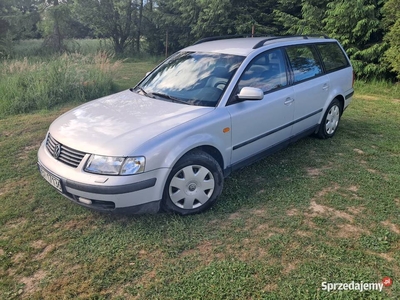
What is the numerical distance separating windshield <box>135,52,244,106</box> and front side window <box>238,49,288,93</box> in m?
0.16

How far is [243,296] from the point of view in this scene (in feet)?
7.50

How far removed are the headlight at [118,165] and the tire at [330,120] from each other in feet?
10.9

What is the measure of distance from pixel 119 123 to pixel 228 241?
1474 millimetres

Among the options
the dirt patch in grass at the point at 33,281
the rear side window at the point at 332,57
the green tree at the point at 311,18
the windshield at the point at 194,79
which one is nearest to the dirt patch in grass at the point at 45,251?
the dirt patch in grass at the point at 33,281

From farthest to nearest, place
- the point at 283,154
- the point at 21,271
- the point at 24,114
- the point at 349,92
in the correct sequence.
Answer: the point at 24,114, the point at 349,92, the point at 283,154, the point at 21,271

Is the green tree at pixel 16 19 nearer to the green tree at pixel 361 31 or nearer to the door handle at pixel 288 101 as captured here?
the green tree at pixel 361 31

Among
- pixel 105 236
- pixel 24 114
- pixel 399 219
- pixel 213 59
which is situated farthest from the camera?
pixel 24 114

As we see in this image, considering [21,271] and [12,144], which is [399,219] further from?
[12,144]

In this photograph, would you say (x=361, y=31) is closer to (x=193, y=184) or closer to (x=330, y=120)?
(x=330, y=120)

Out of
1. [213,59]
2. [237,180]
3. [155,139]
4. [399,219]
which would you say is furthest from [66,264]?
[399,219]

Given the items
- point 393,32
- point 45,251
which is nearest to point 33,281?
point 45,251

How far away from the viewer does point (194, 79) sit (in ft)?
12.3

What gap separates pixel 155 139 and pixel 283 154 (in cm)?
241

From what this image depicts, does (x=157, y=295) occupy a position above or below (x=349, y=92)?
below
